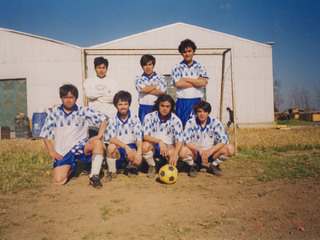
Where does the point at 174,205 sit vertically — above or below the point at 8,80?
below

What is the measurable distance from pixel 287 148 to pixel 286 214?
12.5 ft

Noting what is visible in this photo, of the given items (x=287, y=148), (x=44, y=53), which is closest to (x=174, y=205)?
(x=287, y=148)

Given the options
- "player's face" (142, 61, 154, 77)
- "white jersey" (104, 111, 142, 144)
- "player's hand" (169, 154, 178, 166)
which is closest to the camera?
"player's hand" (169, 154, 178, 166)

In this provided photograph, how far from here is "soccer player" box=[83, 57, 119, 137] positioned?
13.8 feet

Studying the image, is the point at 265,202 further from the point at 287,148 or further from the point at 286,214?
the point at 287,148

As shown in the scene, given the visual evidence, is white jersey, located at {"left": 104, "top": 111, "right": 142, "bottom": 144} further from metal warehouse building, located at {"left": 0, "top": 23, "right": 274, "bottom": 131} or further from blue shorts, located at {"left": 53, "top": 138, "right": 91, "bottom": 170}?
metal warehouse building, located at {"left": 0, "top": 23, "right": 274, "bottom": 131}

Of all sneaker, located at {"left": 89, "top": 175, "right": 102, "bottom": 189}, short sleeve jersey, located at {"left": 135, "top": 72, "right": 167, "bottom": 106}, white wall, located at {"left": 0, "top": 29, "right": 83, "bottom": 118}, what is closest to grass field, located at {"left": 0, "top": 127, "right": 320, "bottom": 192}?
sneaker, located at {"left": 89, "top": 175, "right": 102, "bottom": 189}

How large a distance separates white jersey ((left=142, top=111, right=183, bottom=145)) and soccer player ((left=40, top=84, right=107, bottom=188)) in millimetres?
664

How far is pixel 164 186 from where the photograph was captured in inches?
129

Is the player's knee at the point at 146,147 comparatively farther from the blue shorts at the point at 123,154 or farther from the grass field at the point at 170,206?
the grass field at the point at 170,206

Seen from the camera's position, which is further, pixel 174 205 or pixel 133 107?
pixel 133 107

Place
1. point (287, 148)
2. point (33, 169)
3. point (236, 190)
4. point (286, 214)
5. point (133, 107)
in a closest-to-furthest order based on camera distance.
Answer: point (286, 214)
point (236, 190)
point (33, 169)
point (287, 148)
point (133, 107)

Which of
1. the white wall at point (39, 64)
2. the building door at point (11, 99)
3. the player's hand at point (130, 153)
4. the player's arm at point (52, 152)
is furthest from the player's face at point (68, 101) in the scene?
the building door at point (11, 99)

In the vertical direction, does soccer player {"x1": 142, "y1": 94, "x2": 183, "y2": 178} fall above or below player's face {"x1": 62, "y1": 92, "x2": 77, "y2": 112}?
below
